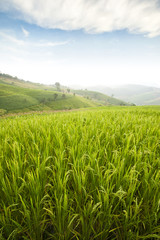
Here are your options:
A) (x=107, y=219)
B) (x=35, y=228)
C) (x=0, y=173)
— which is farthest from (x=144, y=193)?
(x=0, y=173)

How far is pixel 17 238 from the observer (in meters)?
1.00

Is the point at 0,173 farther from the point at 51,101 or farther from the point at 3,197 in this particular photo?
the point at 51,101

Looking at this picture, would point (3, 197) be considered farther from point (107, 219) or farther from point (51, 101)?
point (51, 101)

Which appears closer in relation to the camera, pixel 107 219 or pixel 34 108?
pixel 107 219

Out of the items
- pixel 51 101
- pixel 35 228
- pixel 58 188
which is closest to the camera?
pixel 35 228

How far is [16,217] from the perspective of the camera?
1003mm

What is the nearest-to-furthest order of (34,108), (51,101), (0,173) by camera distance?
(0,173)
(34,108)
(51,101)

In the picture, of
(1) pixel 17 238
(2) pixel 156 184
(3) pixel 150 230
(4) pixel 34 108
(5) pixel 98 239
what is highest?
(2) pixel 156 184

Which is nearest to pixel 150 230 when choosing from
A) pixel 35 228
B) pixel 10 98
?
pixel 35 228

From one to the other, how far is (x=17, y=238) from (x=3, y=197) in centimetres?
38

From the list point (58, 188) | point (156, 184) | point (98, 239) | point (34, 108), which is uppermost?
point (156, 184)

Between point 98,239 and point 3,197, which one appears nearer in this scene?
point 98,239

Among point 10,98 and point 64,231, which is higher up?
point 64,231

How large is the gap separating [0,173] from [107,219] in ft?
3.89
